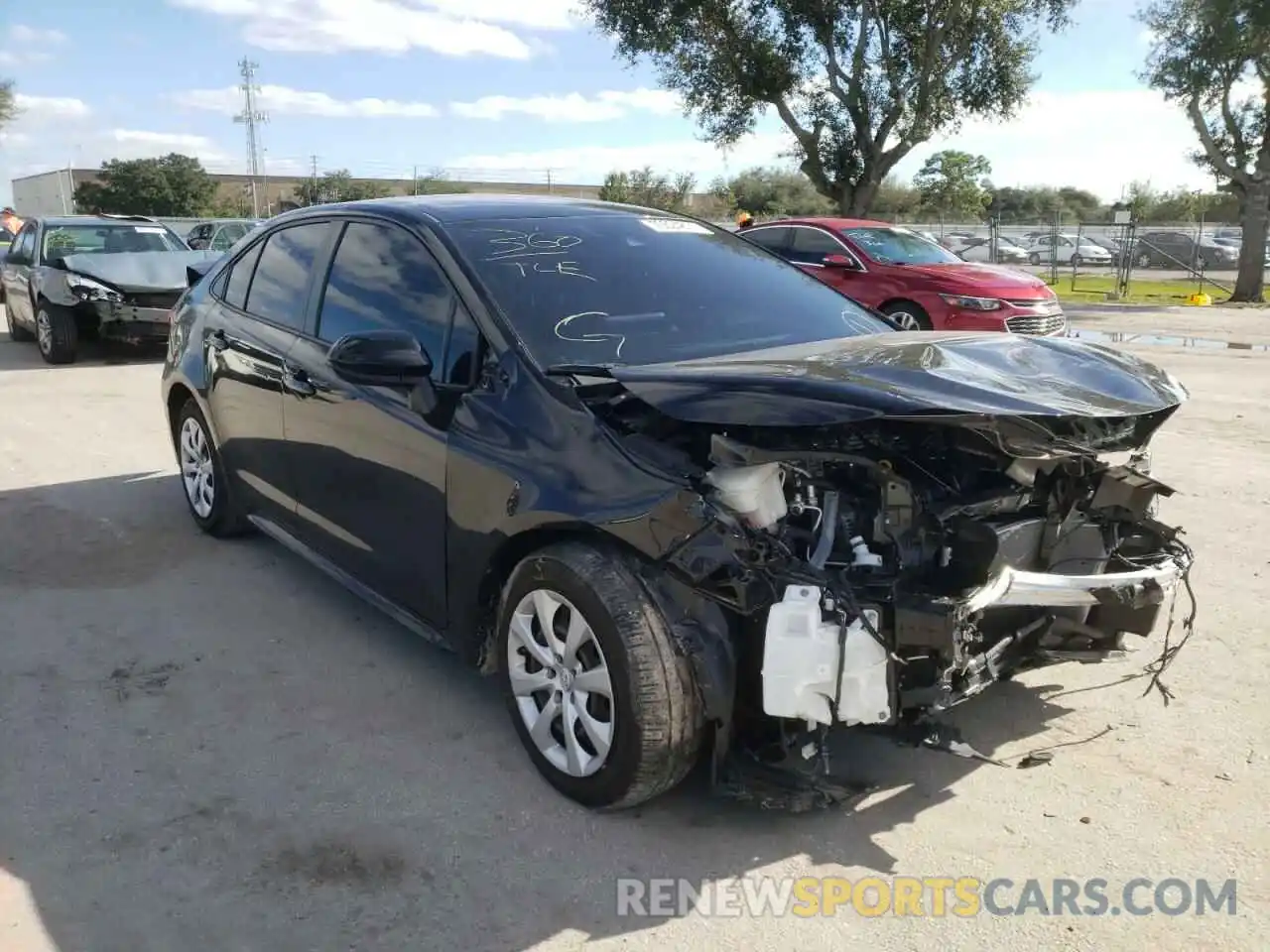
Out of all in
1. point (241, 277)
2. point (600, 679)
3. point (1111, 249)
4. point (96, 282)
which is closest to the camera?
point (600, 679)

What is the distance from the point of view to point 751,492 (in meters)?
2.81

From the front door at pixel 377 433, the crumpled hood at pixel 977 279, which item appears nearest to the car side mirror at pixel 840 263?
the crumpled hood at pixel 977 279

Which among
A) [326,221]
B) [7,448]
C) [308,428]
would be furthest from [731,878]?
[7,448]

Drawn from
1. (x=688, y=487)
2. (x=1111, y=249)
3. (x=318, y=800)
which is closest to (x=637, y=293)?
(x=688, y=487)

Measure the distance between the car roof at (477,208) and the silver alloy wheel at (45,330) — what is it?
854 cm

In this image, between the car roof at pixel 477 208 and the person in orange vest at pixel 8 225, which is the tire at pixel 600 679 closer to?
the car roof at pixel 477 208

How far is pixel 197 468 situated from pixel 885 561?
161 inches

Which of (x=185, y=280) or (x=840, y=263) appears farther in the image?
(x=840, y=263)

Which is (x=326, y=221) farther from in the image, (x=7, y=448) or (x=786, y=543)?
(x=7, y=448)

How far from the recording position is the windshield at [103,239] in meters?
12.5

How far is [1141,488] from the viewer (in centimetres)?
326

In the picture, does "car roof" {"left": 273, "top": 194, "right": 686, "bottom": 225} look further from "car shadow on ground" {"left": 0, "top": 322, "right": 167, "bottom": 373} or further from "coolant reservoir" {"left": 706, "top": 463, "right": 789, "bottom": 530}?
"car shadow on ground" {"left": 0, "top": 322, "right": 167, "bottom": 373}

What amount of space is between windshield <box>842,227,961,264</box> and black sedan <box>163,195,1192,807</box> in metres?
8.61

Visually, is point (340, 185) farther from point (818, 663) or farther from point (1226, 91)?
point (818, 663)
